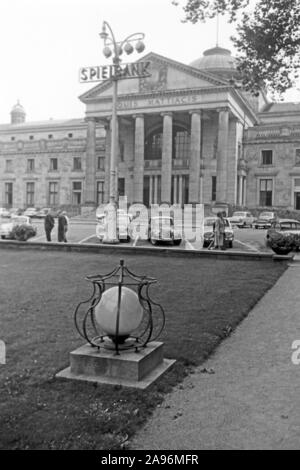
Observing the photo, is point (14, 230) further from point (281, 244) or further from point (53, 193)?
point (53, 193)

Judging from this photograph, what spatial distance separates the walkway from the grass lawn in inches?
8.1

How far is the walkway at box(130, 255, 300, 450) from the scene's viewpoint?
4.37 meters

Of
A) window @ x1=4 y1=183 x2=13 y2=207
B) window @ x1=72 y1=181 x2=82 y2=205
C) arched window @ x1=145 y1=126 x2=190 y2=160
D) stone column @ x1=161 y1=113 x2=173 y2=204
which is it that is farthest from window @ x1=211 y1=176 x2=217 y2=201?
window @ x1=4 y1=183 x2=13 y2=207

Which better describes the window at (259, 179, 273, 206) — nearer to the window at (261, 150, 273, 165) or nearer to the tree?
the window at (261, 150, 273, 165)

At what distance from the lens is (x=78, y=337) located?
293 inches

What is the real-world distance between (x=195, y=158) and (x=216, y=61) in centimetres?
2659

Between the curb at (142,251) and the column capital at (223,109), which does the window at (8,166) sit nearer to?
the column capital at (223,109)

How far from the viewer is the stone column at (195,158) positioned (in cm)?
5591

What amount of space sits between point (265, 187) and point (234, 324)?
2157 inches

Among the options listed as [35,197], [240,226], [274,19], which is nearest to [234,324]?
[274,19]

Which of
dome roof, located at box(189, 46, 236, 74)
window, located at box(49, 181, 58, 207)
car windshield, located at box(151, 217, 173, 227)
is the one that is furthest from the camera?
window, located at box(49, 181, 58, 207)

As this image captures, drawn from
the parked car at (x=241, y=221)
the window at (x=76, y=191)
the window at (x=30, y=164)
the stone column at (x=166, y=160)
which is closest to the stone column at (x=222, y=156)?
the stone column at (x=166, y=160)

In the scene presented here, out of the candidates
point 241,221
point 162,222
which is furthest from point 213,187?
point 162,222
